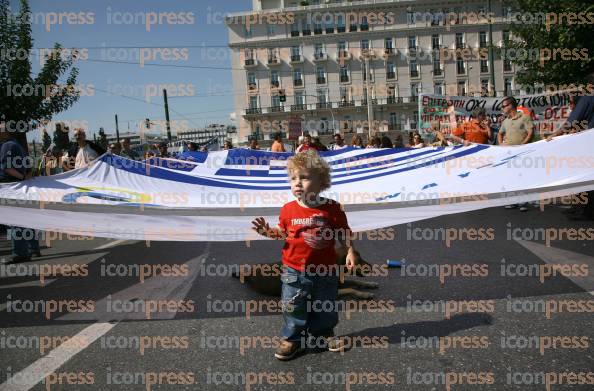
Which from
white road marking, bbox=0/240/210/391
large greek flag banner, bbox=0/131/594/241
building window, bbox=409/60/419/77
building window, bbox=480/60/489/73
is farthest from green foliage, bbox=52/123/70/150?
building window, bbox=480/60/489/73

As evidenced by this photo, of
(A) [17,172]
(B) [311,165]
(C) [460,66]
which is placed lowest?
(B) [311,165]

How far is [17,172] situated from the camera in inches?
207

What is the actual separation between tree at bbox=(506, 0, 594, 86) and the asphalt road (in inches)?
352

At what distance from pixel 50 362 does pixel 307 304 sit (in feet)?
6.09

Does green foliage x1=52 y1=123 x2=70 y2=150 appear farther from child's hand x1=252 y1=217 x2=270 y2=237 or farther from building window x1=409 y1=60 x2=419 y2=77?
building window x1=409 y1=60 x2=419 y2=77

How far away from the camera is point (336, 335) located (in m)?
3.33

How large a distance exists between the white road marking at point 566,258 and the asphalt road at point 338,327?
2 cm

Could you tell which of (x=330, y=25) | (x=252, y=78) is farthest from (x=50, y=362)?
(x=330, y=25)

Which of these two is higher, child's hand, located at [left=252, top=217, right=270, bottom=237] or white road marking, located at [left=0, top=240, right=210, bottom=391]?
child's hand, located at [left=252, top=217, right=270, bottom=237]

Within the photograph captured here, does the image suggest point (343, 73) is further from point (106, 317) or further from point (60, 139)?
point (106, 317)

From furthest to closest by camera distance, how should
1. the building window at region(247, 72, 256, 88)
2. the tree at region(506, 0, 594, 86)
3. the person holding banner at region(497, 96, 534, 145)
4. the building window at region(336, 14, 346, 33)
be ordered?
the building window at region(247, 72, 256, 88) < the building window at region(336, 14, 346, 33) < the tree at region(506, 0, 594, 86) < the person holding banner at region(497, 96, 534, 145)

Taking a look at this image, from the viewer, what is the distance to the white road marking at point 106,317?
2875mm

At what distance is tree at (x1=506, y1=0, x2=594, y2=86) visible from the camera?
12.1m

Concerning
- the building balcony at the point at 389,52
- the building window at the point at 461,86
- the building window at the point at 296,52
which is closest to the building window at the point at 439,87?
the building window at the point at 461,86
